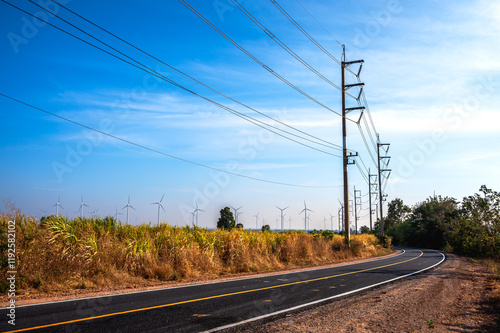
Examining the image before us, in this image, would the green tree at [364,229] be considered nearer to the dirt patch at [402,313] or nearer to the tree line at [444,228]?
the tree line at [444,228]

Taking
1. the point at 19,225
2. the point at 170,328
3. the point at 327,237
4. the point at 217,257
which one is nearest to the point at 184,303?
the point at 170,328

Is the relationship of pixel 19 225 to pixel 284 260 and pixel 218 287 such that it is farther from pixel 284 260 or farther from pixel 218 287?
pixel 284 260

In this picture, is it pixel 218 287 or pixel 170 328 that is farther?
pixel 218 287

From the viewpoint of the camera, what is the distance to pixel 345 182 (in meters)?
29.3

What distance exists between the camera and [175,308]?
28.1 feet

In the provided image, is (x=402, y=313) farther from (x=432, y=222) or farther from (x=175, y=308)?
(x=432, y=222)

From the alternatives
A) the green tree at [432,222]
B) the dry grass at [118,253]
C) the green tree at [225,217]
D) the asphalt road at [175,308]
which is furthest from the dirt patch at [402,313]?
the green tree at [225,217]

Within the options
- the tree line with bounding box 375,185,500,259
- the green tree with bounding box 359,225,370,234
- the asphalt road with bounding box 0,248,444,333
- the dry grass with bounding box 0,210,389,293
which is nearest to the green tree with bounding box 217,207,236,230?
the tree line with bounding box 375,185,500,259

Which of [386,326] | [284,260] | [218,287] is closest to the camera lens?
[386,326]

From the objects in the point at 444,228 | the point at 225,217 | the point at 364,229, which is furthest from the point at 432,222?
the point at 364,229

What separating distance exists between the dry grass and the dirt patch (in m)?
7.36

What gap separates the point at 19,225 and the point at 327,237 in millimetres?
23818

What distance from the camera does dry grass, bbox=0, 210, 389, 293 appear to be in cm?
1137

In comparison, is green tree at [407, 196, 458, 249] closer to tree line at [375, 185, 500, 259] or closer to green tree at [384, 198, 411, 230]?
tree line at [375, 185, 500, 259]
